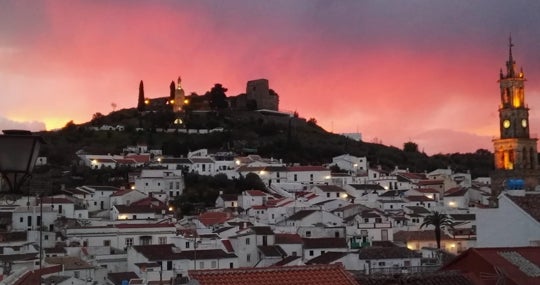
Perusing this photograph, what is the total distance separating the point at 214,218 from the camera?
59312 mm

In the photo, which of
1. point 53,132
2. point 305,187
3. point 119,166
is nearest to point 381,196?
point 305,187

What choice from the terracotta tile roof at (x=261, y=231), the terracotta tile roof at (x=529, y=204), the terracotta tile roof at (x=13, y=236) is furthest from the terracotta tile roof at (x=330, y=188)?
the terracotta tile roof at (x=529, y=204)

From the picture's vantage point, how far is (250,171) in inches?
3246

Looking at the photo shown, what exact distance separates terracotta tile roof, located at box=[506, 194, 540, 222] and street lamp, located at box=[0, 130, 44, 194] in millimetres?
16823

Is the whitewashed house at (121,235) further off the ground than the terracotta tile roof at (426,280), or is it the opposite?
the terracotta tile roof at (426,280)

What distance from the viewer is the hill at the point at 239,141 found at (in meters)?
101

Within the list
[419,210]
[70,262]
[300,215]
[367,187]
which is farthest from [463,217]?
[70,262]

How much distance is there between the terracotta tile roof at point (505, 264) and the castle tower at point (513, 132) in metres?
37.2

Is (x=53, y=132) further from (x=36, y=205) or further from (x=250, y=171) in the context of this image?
(x=36, y=205)

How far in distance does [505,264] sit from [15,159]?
473 inches

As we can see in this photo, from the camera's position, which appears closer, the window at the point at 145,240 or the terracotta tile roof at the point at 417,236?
the window at the point at 145,240

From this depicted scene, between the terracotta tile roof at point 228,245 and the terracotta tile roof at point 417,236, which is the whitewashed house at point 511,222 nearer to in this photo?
the terracotta tile roof at point 228,245

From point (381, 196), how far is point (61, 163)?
4132 cm

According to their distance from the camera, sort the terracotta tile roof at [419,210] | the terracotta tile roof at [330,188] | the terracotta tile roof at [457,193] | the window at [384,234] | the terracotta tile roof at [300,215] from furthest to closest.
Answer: the terracotta tile roof at [457,193] → the terracotta tile roof at [330,188] → the terracotta tile roof at [419,210] → the terracotta tile roof at [300,215] → the window at [384,234]
